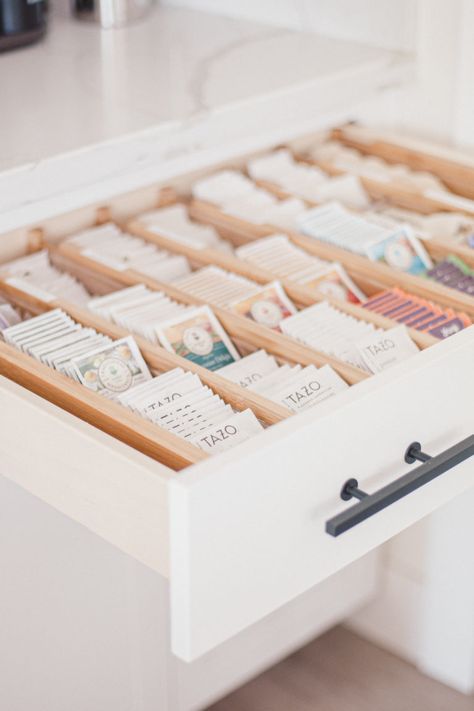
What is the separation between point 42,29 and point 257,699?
1120mm

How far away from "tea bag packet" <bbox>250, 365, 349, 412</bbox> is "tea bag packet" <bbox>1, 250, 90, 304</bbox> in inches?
12.7

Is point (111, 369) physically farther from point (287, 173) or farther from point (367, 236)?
point (287, 173)

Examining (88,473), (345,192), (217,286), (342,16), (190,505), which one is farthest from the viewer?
(342,16)

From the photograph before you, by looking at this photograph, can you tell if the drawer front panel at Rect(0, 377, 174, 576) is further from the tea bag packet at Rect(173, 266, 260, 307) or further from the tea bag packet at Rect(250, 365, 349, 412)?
the tea bag packet at Rect(173, 266, 260, 307)

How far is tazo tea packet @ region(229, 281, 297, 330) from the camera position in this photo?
1207 mm

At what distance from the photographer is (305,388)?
1.05 m

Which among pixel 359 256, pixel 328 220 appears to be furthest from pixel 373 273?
pixel 328 220

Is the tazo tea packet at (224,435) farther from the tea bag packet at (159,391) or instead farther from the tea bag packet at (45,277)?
the tea bag packet at (45,277)

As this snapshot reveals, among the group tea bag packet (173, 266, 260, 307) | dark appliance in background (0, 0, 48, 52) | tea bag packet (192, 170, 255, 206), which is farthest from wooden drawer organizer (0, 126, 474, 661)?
dark appliance in background (0, 0, 48, 52)

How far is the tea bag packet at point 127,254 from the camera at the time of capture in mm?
1307

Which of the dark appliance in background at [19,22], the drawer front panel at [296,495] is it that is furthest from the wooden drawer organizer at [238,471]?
the dark appliance in background at [19,22]

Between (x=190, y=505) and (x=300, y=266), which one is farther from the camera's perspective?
(x=300, y=266)

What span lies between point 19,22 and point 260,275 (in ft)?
1.89

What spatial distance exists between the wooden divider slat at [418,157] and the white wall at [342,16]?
0.14 metres
